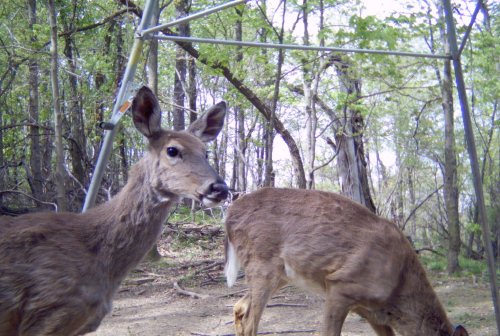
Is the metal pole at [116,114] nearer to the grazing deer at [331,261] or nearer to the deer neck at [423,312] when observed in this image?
the grazing deer at [331,261]

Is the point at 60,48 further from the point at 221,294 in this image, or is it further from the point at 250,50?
the point at 221,294

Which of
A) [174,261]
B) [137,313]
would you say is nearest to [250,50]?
[174,261]

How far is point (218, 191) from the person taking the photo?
4422 mm

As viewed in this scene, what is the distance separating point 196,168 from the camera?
4684mm

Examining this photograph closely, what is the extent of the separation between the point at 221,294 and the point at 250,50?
4854 millimetres

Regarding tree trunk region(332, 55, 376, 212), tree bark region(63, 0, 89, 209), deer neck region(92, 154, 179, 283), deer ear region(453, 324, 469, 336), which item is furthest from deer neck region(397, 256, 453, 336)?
tree bark region(63, 0, 89, 209)

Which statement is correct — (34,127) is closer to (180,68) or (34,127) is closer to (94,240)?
(180,68)

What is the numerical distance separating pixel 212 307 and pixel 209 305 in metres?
0.14

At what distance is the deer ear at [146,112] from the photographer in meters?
4.83

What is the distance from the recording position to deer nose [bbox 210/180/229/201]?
14.4ft

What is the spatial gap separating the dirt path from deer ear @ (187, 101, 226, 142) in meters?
3.28

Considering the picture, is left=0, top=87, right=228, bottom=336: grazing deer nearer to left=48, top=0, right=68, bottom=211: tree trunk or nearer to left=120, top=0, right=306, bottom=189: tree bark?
left=48, top=0, right=68, bottom=211: tree trunk

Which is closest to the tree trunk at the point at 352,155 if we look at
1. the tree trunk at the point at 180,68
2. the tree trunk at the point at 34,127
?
the tree trunk at the point at 180,68

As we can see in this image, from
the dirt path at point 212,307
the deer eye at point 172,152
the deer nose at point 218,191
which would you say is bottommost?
the dirt path at point 212,307
